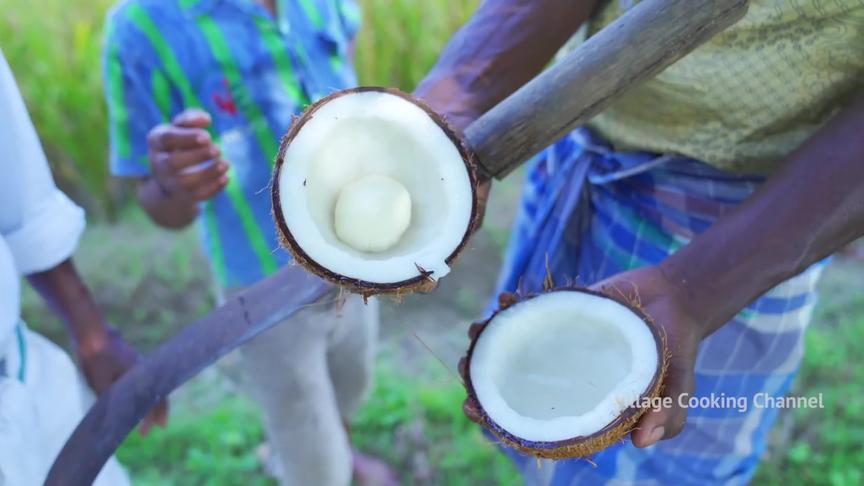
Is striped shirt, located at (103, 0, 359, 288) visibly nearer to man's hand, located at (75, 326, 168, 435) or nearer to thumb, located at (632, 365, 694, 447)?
man's hand, located at (75, 326, 168, 435)

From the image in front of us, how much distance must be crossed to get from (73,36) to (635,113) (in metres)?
2.26

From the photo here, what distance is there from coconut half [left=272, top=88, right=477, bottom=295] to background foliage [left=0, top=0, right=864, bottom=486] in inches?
43.3

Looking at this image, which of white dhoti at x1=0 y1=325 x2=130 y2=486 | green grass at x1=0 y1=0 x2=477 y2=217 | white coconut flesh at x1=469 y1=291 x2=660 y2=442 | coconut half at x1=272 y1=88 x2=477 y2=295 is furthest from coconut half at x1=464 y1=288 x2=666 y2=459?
green grass at x1=0 y1=0 x2=477 y2=217

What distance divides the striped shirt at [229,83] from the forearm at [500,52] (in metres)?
0.47

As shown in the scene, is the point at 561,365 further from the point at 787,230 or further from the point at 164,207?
the point at 164,207

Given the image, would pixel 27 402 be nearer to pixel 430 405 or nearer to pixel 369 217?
pixel 369 217

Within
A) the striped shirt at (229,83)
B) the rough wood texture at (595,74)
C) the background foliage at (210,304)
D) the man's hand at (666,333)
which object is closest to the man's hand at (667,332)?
the man's hand at (666,333)

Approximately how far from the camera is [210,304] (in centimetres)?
234

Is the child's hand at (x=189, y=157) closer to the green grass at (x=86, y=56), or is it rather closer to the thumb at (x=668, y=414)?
the thumb at (x=668, y=414)

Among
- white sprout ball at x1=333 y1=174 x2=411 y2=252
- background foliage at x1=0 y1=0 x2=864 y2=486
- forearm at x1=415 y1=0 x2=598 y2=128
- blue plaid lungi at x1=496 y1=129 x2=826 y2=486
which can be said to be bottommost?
background foliage at x1=0 y1=0 x2=864 y2=486

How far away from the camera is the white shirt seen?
836 millimetres

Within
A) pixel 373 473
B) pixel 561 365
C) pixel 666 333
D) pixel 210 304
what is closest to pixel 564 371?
pixel 561 365

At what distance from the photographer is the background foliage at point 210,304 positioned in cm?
176

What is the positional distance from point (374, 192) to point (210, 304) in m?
1.71
